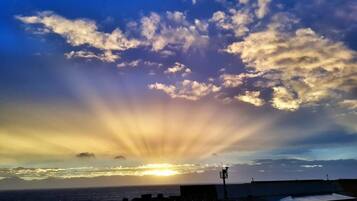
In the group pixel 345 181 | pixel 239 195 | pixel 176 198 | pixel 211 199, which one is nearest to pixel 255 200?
pixel 239 195

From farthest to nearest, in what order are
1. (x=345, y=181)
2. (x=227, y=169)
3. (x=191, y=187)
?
(x=345, y=181), (x=191, y=187), (x=227, y=169)

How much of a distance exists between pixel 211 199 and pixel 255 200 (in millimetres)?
6169

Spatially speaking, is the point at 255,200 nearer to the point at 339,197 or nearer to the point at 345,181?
the point at 339,197

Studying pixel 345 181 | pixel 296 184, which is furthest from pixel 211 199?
pixel 345 181

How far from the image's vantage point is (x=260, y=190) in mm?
64312

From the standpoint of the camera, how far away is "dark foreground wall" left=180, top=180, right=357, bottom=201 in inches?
2432

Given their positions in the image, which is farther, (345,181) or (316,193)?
(345,181)

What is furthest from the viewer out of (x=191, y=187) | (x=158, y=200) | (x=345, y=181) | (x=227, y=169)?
(x=345, y=181)

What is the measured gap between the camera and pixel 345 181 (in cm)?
7900

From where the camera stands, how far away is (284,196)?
64.9m

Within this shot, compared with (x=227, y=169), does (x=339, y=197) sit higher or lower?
lower

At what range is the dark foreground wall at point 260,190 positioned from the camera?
61781 mm

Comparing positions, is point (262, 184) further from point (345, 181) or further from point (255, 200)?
point (345, 181)

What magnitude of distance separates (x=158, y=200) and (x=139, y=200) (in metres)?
2.98
